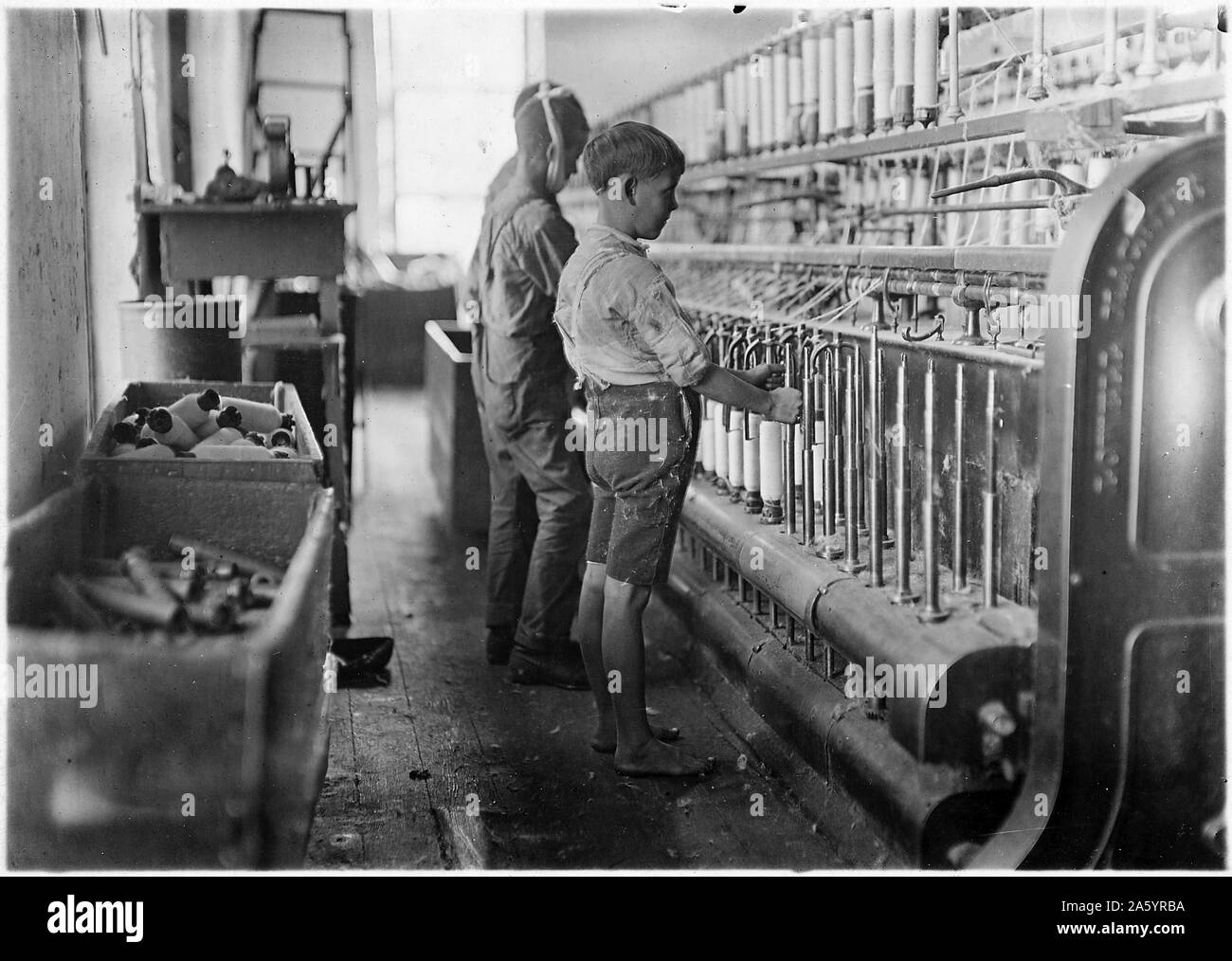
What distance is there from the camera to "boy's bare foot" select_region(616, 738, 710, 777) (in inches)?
114

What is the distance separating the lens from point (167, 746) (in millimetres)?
1853

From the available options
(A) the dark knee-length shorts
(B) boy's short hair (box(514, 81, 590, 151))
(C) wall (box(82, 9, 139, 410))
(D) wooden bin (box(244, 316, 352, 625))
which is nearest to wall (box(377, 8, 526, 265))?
(D) wooden bin (box(244, 316, 352, 625))

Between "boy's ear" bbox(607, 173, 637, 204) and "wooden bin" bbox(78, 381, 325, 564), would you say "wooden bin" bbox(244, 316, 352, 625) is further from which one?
"boy's ear" bbox(607, 173, 637, 204)

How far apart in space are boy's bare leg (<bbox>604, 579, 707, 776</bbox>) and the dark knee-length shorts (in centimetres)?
6

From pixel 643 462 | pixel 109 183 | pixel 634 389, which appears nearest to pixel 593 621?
pixel 643 462

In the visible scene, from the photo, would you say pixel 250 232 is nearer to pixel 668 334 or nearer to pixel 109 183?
pixel 109 183

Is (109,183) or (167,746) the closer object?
(167,746)

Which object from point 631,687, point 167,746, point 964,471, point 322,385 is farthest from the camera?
point 322,385

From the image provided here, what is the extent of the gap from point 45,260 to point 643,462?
1.32 m

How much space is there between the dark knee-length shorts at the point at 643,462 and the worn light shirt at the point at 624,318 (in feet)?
0.14

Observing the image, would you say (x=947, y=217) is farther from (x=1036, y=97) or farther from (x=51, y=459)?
(x=51, y=459)

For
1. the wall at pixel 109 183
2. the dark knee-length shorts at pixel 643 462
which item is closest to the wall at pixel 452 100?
the wall at pixel 109 183

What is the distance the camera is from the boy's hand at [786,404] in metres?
2.60

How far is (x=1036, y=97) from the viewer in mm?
3059
